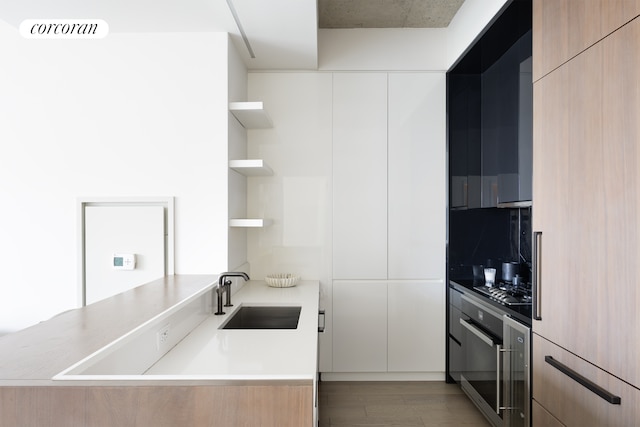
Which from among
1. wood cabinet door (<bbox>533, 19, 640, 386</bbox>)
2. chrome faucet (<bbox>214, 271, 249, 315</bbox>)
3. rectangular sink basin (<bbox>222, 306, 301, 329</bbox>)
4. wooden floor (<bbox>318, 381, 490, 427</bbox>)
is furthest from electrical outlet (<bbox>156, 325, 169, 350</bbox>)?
wood cabinet door (<bbox>533, 19, 640, 386</bbox>)

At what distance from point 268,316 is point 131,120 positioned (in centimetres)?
151

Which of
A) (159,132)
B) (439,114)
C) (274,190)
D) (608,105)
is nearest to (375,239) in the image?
(274,190)

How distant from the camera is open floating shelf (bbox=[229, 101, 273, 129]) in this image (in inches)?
104

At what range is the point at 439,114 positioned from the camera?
319 centimetres

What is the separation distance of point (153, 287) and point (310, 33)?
180cm

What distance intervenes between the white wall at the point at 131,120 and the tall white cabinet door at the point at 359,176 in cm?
96

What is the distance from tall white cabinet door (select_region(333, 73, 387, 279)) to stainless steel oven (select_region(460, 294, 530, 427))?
78cm

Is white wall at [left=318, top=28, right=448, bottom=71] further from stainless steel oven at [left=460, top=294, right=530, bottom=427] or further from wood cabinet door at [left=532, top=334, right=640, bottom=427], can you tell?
wood cabinet door at [left=532, top=334, right=640, bottom=427]

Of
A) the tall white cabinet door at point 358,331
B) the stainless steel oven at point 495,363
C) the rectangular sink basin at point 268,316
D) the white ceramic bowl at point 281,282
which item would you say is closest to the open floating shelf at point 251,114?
the white ceramic bowl at point 281,282

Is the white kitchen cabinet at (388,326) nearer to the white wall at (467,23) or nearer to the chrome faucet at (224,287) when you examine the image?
the chrome faucet at (224,287)

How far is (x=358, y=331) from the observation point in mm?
3162

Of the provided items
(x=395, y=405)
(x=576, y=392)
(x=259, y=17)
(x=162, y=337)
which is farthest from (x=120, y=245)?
(x=576, y=392)

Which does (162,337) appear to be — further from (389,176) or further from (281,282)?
(389,176)

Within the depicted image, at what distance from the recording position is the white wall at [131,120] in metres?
2.58
